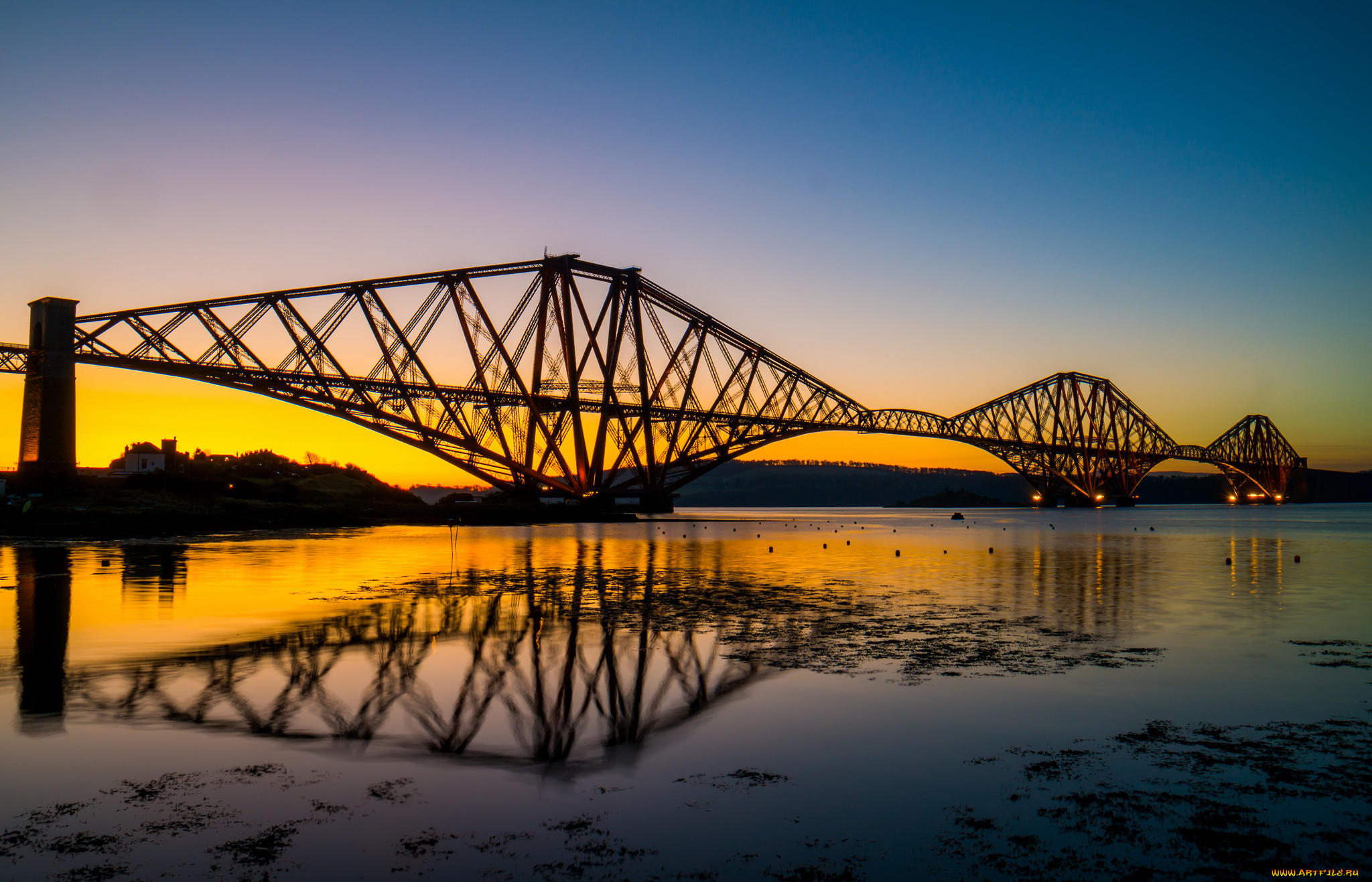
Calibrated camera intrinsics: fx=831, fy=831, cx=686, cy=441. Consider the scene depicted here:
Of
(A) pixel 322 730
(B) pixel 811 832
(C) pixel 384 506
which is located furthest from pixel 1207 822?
(C) pixel 384 506

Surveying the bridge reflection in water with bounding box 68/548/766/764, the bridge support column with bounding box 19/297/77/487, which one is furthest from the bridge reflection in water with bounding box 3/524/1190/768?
the bridge support column with bounding box 19/297/77/487

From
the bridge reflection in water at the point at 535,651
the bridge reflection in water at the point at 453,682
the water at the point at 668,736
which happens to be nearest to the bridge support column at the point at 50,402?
the bridge reflection in water at the point at 535,651

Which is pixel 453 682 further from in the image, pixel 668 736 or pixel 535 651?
pixel 668 736

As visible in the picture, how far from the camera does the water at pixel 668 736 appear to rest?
5.87 metres

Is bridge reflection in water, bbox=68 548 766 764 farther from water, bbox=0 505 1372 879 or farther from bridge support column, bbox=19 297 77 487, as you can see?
bridge support column, bbox=19 297 77 487

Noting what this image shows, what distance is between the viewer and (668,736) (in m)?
8.70

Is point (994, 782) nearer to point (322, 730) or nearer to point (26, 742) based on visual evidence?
point (322, 730)

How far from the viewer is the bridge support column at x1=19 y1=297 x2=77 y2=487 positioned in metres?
43.2

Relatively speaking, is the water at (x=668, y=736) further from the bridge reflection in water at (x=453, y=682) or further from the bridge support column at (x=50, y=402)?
the bridge support column at (x=50, y=402)

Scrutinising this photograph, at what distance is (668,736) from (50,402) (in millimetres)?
48063

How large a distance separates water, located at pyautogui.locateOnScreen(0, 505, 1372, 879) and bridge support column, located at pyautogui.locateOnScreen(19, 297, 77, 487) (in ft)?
94.6

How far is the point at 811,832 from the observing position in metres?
6.18

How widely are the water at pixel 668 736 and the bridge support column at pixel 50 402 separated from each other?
28.8 m

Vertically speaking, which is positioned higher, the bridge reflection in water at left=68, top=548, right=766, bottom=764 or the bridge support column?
the bridge support column
